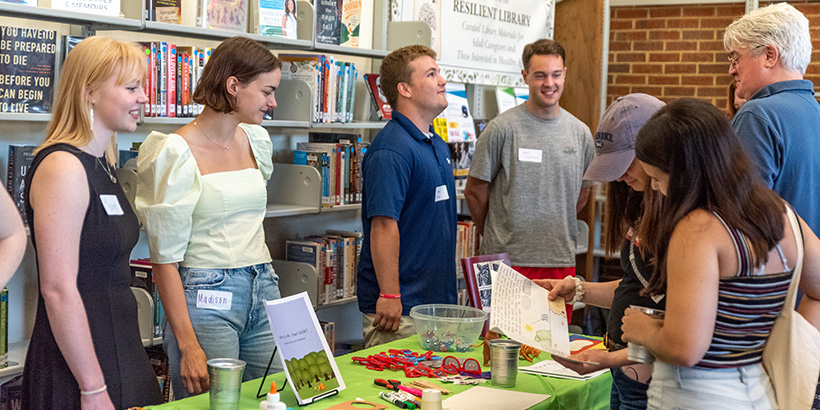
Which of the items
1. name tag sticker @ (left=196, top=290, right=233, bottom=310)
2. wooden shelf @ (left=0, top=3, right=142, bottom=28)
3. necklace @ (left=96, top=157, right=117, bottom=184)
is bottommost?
name tag sticker @ (left=196, top=290, right=233, bottom=310)

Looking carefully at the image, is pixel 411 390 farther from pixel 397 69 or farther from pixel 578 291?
pixel 397 69

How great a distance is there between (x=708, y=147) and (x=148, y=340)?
224cm

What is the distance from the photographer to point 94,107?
1.94m

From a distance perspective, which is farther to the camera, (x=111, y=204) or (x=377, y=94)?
(x=377, y=94)

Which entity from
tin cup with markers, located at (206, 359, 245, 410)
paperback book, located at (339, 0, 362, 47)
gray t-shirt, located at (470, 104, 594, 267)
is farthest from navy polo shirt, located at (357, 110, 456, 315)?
paperback book, located at (339, 0, 362, 47)

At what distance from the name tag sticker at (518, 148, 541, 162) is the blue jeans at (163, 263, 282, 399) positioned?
1610 mm

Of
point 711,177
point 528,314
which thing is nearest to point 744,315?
point 711,177

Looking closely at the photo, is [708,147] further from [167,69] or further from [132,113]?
[167,69]

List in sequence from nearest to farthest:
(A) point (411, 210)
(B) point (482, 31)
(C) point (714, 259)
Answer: (C) point (714, 259), (A) point (411, 210), (B) point (482, 31)

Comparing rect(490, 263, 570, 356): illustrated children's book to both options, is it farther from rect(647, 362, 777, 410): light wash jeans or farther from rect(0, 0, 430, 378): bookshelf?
rect(0, 0, 430, 378): bookshelf

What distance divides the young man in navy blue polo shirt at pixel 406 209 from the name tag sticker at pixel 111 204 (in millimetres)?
954

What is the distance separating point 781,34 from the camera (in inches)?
92.0

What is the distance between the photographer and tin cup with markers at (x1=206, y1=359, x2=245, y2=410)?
1.68m

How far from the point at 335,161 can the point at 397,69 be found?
82 centimetres
